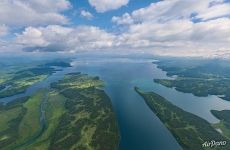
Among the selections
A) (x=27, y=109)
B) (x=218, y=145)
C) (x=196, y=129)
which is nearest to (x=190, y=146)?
(x=218, y=145)

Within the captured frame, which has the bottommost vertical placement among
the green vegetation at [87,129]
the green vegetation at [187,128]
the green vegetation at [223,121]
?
the green vegetation at [223,121]

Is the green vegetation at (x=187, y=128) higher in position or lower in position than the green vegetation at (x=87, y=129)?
lower

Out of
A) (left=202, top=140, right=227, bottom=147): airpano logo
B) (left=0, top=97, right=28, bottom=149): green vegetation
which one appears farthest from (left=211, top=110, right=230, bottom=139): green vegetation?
(left=0, top=97, right=28, bottom=149): green vegetation

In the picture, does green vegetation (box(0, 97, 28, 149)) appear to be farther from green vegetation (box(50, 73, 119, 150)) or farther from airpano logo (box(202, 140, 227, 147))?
airpano logo (box(202, 140, 227, 147))

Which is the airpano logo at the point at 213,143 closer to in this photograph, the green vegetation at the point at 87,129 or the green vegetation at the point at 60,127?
the green vegetation at the point at 87,129

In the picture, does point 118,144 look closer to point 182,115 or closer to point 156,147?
point 156,147

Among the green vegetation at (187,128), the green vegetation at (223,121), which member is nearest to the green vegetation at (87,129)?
the green vegetation at (187,128)

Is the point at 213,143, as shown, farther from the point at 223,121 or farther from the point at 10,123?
the point at 10,123
